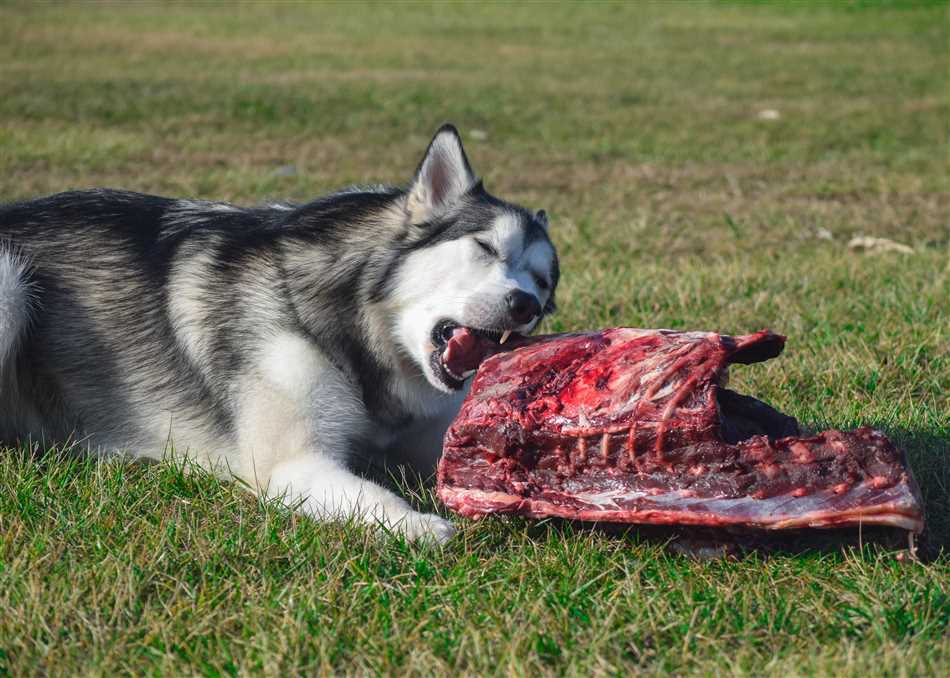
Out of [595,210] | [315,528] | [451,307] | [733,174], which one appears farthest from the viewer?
[733,174]

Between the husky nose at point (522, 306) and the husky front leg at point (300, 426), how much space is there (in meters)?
0.59

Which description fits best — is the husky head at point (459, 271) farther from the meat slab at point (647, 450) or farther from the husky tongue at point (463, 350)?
the meat slab at point (647, 450)

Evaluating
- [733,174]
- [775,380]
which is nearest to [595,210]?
[733,174]

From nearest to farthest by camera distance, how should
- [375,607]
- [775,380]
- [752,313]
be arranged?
[375,607]
[775,380]
[752,313]

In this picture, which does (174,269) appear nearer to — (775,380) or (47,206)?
(47,206)

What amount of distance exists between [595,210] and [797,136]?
429 centimetres

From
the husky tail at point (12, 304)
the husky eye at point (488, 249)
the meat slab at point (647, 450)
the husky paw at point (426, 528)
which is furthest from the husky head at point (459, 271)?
the husky tail at point (12, 304)

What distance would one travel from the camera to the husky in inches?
137

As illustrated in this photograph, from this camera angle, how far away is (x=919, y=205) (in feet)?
27.3

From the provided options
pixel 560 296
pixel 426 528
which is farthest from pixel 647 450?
pixel 560 296

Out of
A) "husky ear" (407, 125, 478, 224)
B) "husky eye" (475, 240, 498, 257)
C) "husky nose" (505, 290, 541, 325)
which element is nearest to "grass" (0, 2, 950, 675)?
"husky nose" (505, 290, 541, 325)

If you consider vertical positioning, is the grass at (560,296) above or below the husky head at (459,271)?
below

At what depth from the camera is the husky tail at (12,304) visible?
3625 mm

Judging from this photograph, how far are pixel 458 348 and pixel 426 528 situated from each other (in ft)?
2.02
